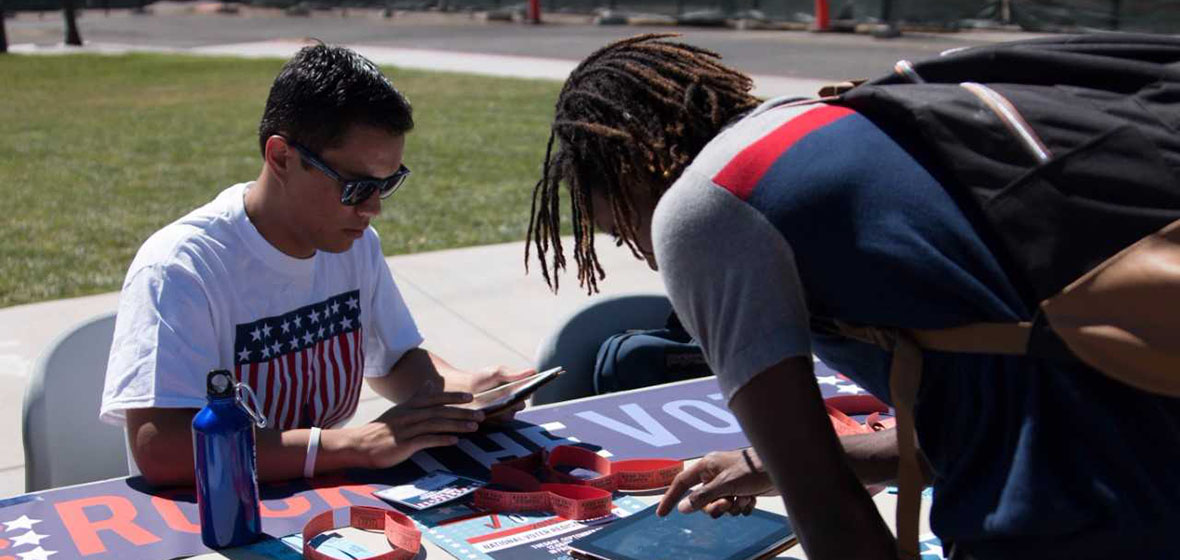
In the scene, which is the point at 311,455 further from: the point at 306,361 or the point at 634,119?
the point at 634,119

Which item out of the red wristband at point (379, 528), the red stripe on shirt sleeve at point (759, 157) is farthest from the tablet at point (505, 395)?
the red stripe on shirt sleeve at point (759, 157)

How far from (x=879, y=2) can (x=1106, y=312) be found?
2195cm

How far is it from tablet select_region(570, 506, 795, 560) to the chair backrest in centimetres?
129

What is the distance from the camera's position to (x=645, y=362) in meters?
3.46

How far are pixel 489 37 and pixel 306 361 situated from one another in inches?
824

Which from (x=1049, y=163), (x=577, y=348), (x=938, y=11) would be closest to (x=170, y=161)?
(x=577, y=348)

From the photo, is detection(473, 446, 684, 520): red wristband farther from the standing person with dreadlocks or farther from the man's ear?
the standing person with dreadlocks

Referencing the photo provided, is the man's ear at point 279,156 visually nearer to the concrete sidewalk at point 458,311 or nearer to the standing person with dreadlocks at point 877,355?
the standing person with dreadlocks at point 877,355

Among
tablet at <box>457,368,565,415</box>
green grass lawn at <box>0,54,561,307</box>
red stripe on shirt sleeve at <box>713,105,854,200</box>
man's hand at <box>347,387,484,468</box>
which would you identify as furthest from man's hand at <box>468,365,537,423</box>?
green grass lawn at <box>0,54,561,307</box>

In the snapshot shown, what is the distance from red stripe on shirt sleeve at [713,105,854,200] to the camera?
140 centimetres

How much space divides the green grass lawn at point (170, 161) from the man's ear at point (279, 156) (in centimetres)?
435

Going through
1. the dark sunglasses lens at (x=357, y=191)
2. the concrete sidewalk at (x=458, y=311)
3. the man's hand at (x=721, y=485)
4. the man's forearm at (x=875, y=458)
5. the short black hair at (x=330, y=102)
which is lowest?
the concrete sidewalk at (x=458, y=311)

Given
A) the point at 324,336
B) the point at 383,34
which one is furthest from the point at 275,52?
the point at 324,336

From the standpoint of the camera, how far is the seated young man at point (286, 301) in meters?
2.51
